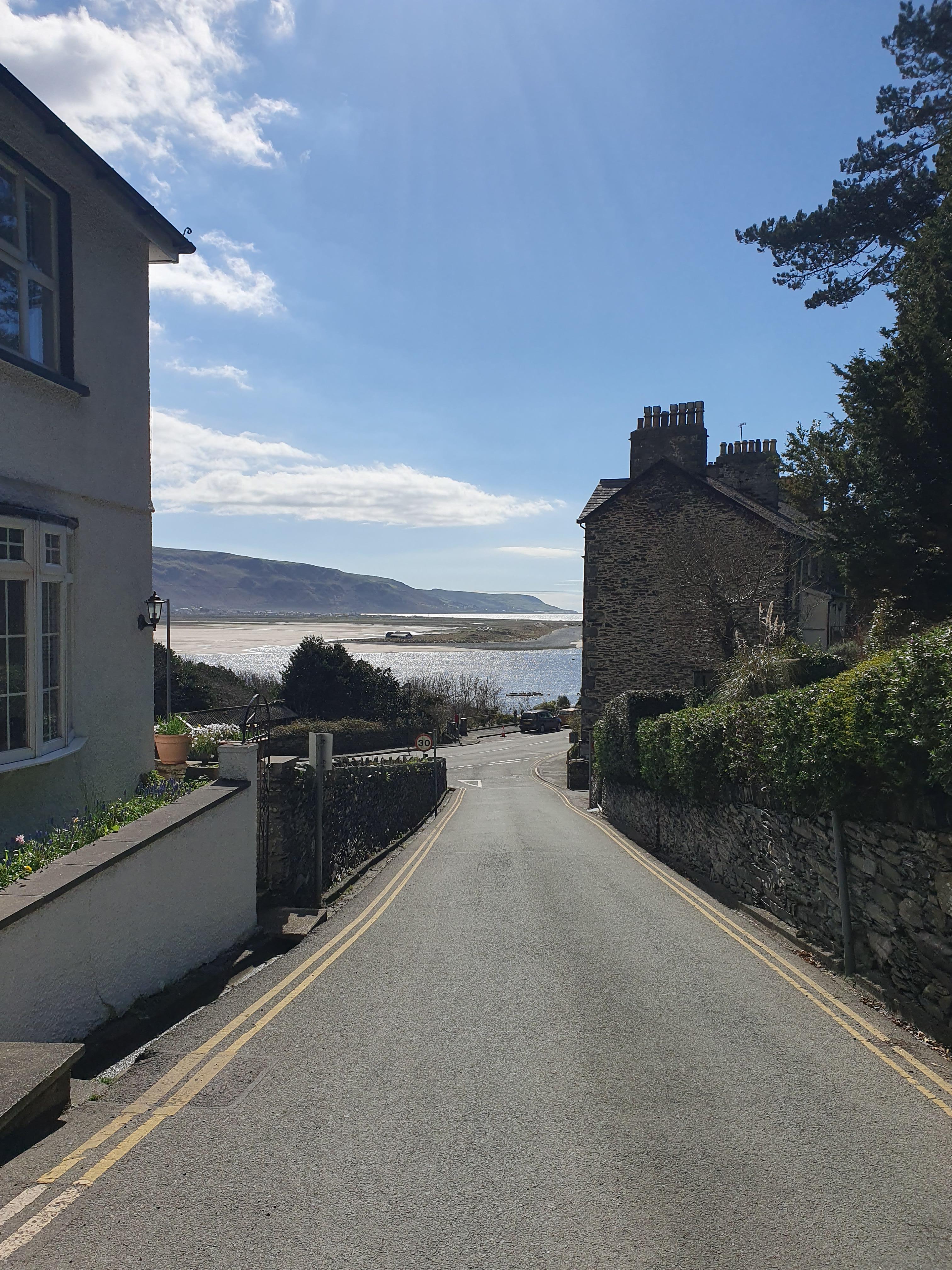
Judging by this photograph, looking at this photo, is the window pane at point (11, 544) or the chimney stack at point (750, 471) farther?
the chimney stack at point (750, 471)

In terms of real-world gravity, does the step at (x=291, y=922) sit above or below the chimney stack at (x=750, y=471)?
below

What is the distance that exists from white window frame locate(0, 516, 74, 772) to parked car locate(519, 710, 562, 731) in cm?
6269

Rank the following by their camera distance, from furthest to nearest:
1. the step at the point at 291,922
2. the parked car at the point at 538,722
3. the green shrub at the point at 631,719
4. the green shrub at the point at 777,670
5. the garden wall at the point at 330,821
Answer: the parked car at the point at 538,722
the green shrub at the point at 631,719
the green shrub at the point at 777,670
the garden wall at the point at 330,821
the step at the point at 291,922

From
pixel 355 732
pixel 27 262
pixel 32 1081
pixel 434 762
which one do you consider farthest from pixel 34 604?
pixel 355 732

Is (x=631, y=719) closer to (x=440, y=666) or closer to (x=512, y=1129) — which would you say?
(x=512, y=1129)

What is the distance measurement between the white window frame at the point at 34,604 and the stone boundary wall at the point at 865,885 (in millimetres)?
7991

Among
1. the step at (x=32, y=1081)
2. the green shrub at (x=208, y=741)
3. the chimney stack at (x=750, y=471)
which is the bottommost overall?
the step at (x=32, y=1081)

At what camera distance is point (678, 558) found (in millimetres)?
29141

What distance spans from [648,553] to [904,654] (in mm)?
25675

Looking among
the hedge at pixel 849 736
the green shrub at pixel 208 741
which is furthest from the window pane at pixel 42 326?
the hedge at pixel 849 736

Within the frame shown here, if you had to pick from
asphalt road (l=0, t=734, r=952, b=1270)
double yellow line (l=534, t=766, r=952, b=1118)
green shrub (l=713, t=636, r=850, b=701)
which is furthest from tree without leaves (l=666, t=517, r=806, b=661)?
asphalt road (l=0, t=734, r=952, b=1270)

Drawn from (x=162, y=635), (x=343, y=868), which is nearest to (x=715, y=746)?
(x=343, y=868)

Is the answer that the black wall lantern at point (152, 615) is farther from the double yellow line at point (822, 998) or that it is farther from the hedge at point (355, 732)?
the hedge at point (355, 732)

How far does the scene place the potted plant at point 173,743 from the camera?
1244 cm
